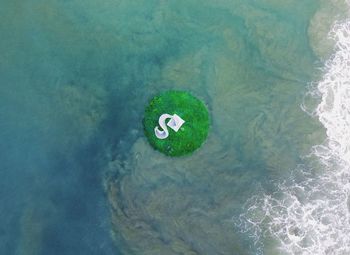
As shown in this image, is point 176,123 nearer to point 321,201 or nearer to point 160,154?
point 160,154

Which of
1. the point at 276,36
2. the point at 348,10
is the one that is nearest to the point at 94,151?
the point at 276,36

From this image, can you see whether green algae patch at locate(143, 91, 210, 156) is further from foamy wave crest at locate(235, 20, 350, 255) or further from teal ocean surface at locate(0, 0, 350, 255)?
foamy wave crest at locate(235, 20, 350, 255)

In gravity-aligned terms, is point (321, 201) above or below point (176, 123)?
below

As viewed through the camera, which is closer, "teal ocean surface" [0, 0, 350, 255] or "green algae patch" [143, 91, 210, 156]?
"teal ocean surface" [0, 0, 350, 255]

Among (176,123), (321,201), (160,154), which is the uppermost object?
(176,123)

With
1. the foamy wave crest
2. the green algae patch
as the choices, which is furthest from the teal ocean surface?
the green algae patch

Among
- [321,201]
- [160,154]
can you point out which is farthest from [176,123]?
[321,201]
